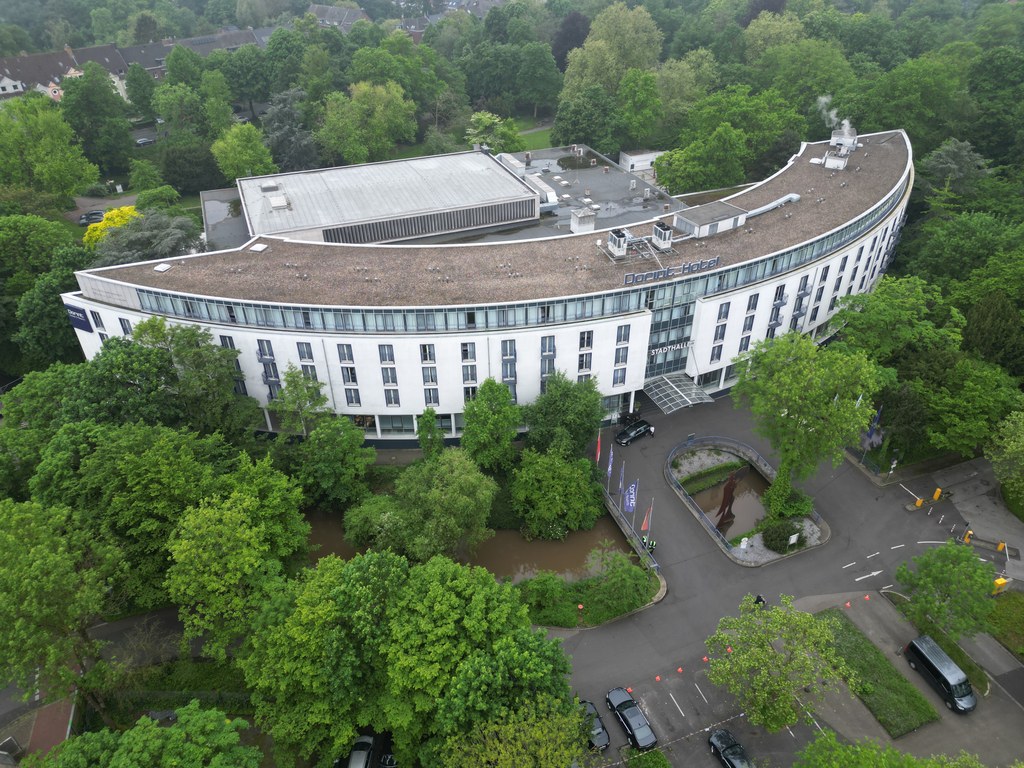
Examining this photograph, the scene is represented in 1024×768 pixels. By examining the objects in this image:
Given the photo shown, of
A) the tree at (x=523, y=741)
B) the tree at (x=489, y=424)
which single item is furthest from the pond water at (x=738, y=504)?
the tree at (x=523, y=741)

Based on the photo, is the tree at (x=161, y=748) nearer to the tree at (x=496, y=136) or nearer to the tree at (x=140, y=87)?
the tree at (x=496, y=136)

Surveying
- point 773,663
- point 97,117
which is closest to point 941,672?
point 773,663

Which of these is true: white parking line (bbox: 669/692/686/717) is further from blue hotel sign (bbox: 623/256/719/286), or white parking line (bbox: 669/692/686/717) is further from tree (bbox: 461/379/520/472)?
blue hotel sign (bbox: 623/256/719/286)

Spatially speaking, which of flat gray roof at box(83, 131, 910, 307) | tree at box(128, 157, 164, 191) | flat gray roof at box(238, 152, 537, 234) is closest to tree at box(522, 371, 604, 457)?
flat gray roof at box(83, 131, 910, 307)

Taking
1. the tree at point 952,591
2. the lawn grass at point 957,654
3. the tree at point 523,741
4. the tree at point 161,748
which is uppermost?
the tree at point 161,748

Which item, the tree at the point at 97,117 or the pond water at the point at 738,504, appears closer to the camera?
the pond water at the point at 738,504

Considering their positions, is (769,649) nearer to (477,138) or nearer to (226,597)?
(226,597)

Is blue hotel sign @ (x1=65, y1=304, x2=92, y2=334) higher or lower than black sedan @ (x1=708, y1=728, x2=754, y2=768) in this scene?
higher
